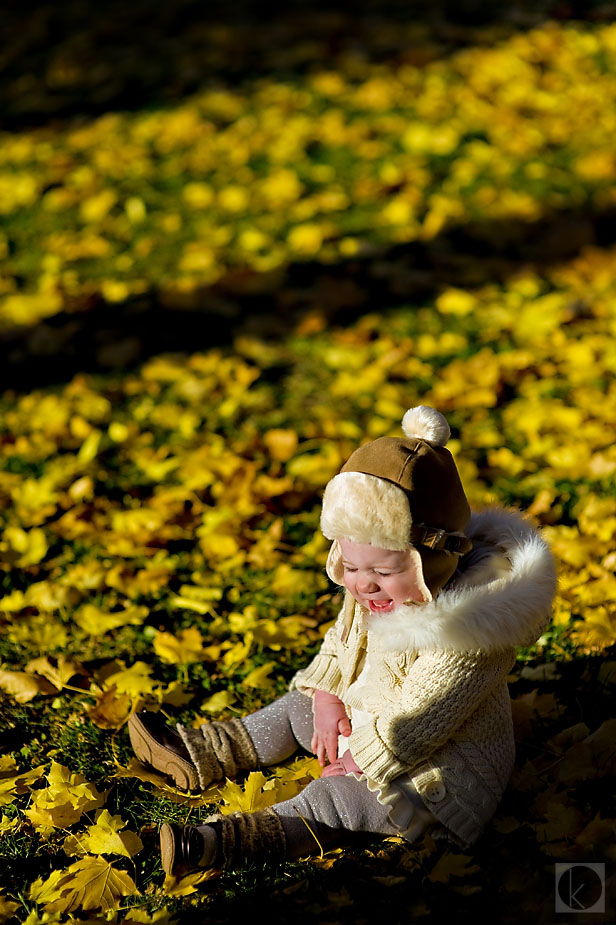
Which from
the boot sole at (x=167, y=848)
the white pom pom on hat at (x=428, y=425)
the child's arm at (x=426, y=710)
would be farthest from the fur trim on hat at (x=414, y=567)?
the boot sole at (x=167, y=848)

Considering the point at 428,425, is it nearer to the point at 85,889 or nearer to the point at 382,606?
the point at 382,606

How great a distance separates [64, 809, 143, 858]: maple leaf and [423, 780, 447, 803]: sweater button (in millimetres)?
646

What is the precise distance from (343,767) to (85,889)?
596 millimetres

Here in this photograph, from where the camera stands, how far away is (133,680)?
2650 millimetres

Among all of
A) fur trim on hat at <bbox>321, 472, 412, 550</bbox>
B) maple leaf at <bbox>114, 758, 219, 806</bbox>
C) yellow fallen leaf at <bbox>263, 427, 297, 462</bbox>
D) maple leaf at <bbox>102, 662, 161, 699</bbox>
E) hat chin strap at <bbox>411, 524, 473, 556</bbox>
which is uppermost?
fur trim on hat at <bbox>321, 472, 412, 550</bbox>

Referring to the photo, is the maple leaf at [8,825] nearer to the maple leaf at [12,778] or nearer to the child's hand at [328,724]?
the maple leaf at [12,778]

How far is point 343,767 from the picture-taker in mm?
2139

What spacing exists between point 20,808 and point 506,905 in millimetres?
1125

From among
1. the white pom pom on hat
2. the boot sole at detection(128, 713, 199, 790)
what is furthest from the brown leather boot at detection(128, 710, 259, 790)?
the white pom pom on hat

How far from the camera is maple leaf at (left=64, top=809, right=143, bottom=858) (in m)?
2.12

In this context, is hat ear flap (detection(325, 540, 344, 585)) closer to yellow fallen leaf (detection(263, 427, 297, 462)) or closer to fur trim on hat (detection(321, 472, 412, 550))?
fur trim on hat (detection(321, 472, 412, 550))

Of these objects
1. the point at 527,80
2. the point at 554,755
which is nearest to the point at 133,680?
the point at 554,755

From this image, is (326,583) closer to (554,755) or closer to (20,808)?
(554,755)

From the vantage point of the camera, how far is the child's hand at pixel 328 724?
220cm
